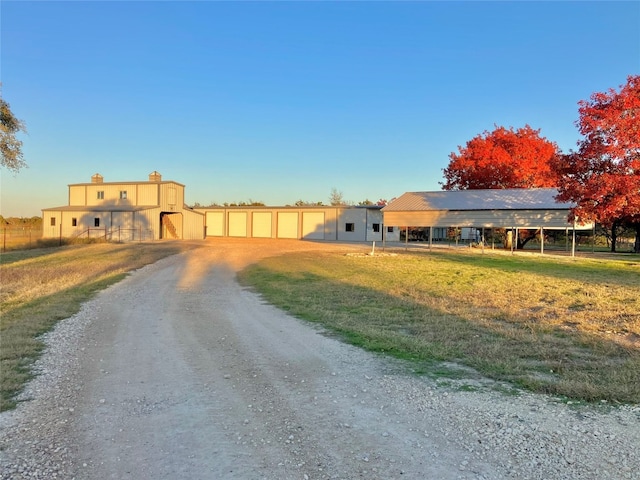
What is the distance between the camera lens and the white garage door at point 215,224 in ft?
168

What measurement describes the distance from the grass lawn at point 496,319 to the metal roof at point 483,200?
13022mm

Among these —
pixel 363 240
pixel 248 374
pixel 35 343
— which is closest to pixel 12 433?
pixel 248 374

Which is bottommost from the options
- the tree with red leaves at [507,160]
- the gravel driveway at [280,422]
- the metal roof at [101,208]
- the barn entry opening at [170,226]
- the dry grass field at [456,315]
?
the gravel driveway at [280,422]

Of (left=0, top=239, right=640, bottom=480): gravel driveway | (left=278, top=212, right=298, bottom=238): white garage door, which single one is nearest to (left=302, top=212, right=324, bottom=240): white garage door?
(left=278, top=212, right=298, bottom=238): white garage door

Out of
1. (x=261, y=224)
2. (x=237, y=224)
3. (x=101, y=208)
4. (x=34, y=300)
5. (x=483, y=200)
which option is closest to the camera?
(x=34, y=300)

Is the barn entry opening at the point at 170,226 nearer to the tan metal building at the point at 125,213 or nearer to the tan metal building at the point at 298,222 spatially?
the tan metal building at the point at 125,213

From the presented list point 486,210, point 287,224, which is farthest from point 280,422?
point 287,224

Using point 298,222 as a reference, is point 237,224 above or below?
below

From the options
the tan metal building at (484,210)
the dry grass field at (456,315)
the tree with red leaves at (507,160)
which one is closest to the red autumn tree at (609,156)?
the dry grass field at (456,315)

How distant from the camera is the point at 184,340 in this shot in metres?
6.57

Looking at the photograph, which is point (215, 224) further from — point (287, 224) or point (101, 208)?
point (101, 208)

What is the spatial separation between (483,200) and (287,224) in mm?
22475

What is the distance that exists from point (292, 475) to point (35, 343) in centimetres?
505

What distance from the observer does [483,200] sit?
30359 millimetres
